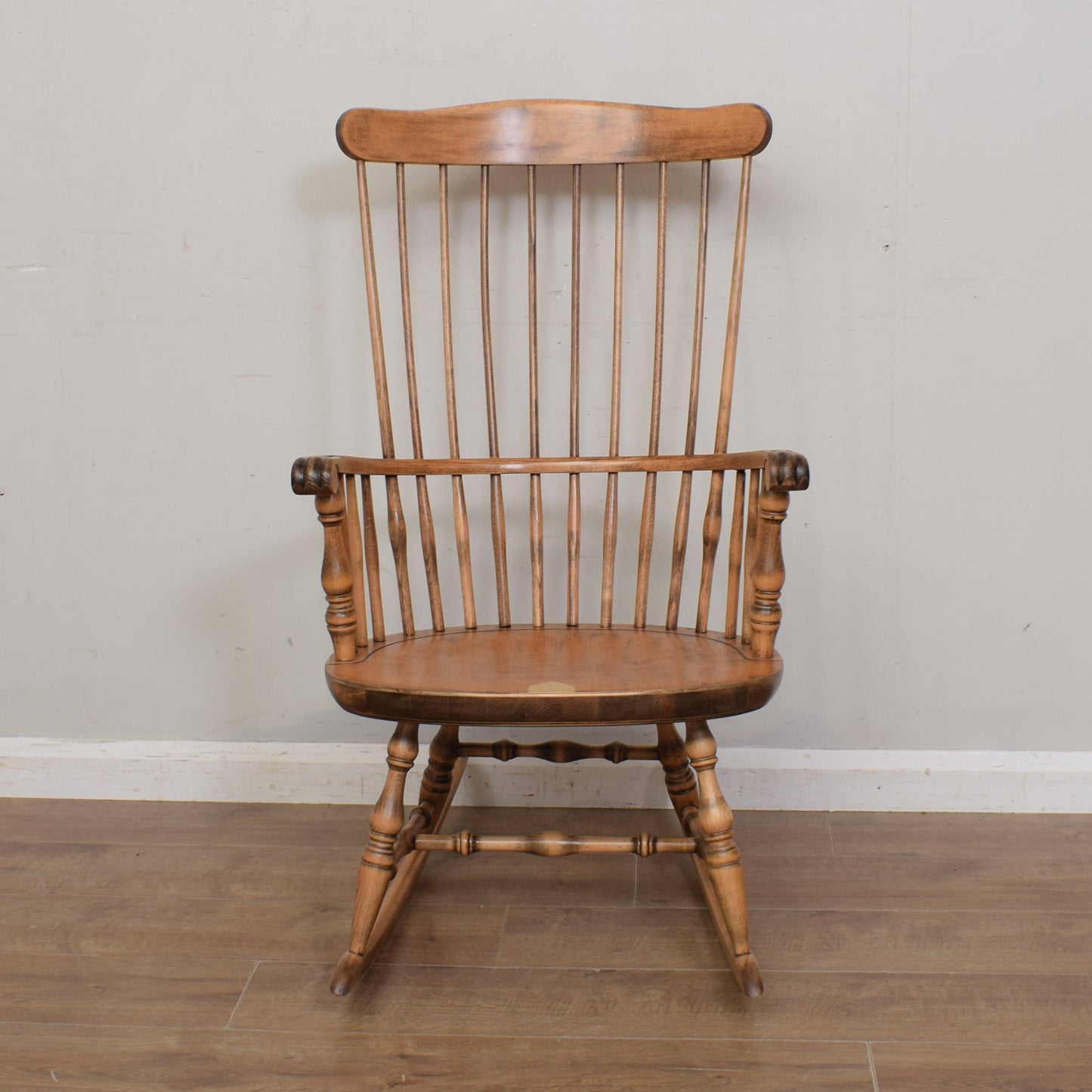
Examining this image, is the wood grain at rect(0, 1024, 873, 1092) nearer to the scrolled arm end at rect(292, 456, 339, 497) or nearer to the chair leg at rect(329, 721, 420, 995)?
the chair leg at rect(329, 721, 420, 995)

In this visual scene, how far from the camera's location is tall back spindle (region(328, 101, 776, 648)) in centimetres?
128

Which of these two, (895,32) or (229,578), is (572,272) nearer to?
(895,32)

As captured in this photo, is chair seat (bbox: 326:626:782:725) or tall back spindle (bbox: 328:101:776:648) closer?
chair seat (bbox: 326:626:782:725)

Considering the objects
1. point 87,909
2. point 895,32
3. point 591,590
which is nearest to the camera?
point 87,909

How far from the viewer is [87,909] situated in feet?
4.24

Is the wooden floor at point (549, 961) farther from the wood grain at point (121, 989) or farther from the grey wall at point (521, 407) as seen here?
the grey wall at point (521, 407)

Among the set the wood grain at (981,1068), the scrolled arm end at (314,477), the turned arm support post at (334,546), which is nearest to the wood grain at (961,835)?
the wood grain at (981,1068)

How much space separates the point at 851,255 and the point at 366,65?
794mm

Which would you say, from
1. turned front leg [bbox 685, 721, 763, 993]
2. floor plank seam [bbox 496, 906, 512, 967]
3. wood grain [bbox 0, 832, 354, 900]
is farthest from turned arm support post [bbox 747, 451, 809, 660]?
wood grain [bbox 0, 832, 354, 900]

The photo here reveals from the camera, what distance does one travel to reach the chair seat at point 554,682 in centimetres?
100

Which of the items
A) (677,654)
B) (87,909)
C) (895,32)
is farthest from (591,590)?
(895,32)

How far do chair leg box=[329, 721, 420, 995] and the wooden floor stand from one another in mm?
41

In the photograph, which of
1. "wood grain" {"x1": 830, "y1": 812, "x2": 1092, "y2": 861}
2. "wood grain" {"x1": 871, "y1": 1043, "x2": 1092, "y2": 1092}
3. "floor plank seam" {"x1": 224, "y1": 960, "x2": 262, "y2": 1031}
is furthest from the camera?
"wood grain" {"x1": 830, "y1": 812, "x2": 1092, "y2": 861}

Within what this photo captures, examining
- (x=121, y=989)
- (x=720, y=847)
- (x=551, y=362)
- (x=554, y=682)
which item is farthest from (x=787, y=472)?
(x=121, y=989)
